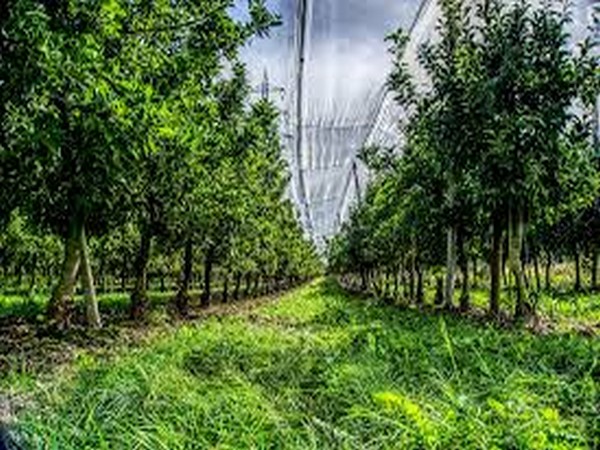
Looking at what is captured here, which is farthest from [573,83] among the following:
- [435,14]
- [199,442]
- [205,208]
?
[435,14]

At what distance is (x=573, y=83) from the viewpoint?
16.6 metres

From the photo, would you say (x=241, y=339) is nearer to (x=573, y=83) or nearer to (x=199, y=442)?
(x=199, y=442)

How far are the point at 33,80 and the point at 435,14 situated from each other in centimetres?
2500

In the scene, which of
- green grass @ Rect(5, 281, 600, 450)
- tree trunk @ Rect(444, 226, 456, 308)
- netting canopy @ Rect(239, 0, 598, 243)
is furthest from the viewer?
netting canopy @ Rect(239, 0, 598, 243)

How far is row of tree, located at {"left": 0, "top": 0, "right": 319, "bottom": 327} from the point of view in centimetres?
852

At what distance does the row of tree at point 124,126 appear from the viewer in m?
8.52

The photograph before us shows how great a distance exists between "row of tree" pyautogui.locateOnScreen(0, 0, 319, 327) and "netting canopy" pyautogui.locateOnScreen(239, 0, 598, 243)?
265 centimetres

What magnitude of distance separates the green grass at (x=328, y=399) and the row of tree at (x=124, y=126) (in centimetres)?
268

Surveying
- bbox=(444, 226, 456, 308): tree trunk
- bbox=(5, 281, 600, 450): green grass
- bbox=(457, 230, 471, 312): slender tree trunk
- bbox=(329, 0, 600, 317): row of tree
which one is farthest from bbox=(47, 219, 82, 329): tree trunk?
bbox=(444, 226, 456, 308): tree trunk

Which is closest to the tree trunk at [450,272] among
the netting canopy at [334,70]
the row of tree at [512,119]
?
the row of tree at [512,119]

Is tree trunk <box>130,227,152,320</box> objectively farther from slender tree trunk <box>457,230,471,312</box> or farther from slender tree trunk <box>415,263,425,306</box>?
slender tree trunk <box>415,263,425,306</box>

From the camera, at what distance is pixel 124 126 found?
9.43 meters

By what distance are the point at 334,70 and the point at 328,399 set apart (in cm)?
2459

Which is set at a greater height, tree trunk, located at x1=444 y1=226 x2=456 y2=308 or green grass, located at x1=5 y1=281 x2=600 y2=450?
tree trunk, located at x1=444 y1=226 x2=456 y2=308
